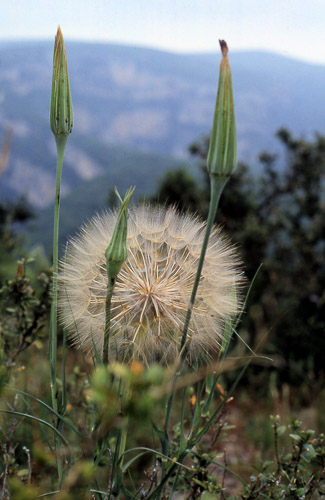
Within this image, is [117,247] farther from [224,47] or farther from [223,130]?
[224,47]

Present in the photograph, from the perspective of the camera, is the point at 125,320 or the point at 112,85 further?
the point at 112,85

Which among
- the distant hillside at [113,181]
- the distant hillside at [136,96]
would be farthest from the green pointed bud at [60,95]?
the distant hillside at [136,96]

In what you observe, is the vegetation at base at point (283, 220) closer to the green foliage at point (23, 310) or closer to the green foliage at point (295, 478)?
the green foliage at point (23, 310)

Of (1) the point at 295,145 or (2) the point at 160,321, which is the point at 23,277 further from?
(1) the point at 295,145

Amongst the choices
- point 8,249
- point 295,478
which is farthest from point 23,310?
point 8,249

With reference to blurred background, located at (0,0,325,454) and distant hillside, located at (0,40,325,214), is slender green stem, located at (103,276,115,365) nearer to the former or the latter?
blurred background, located at (0,0,325,454)

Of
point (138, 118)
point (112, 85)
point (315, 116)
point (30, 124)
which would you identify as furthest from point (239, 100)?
point (315, 116)
